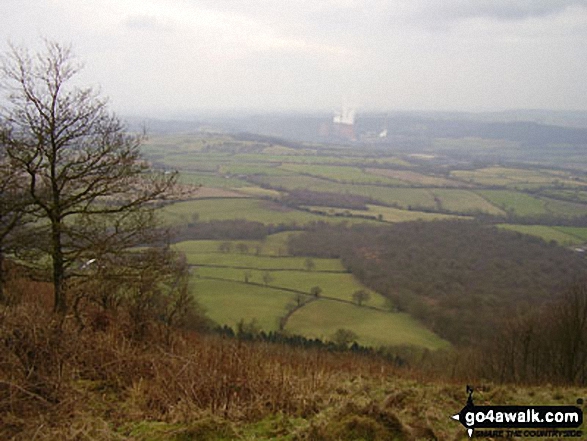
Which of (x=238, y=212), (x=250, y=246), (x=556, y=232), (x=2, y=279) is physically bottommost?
(x=250, y=246)

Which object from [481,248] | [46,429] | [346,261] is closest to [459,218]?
[481,248]

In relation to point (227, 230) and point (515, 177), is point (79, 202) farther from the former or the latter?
point (515, 177)

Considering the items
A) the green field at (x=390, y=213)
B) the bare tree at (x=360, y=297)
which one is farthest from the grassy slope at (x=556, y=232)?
the bare tree at (x=360, y=297)

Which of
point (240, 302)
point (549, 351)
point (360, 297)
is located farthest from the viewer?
point (360, 297)

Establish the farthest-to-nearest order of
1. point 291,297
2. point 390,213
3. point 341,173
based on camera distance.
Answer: point 341,173 → point 390,213 → point 291,297

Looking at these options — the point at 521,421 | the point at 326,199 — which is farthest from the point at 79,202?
the point at 326,199

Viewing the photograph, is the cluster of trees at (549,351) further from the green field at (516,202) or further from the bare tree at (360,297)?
the green field at (516,202)
